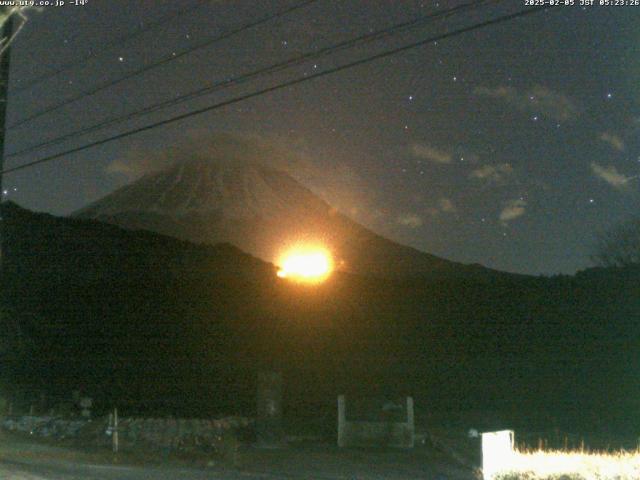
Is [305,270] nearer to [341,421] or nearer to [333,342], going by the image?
[333,342]

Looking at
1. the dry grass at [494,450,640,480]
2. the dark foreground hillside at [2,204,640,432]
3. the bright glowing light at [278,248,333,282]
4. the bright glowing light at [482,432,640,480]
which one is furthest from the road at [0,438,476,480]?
the bright glowing light at [278,248,333,282]

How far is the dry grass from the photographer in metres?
12.9

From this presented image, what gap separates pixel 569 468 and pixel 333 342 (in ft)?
62.2

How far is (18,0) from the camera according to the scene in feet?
45.7

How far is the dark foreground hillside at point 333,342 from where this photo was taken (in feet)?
95.3

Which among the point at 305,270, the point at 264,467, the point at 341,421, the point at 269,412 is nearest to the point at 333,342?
the point at 305,270

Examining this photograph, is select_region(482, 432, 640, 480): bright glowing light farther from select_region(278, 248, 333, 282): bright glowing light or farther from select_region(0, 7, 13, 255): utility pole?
select_region(278, 248, 333, 282): bright glowing light

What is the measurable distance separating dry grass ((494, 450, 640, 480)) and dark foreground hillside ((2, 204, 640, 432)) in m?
11.7

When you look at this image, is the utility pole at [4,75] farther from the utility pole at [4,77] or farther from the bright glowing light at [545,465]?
the bright glowing light at [545,465]

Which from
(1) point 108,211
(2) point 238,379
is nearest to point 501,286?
→ (2) point 238,379

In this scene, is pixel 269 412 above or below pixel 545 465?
above

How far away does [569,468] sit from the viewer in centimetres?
1344

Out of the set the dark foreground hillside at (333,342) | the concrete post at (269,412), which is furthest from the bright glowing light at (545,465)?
the dark foreground hillside at (333,342)

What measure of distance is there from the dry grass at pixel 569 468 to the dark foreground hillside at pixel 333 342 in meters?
11.7
